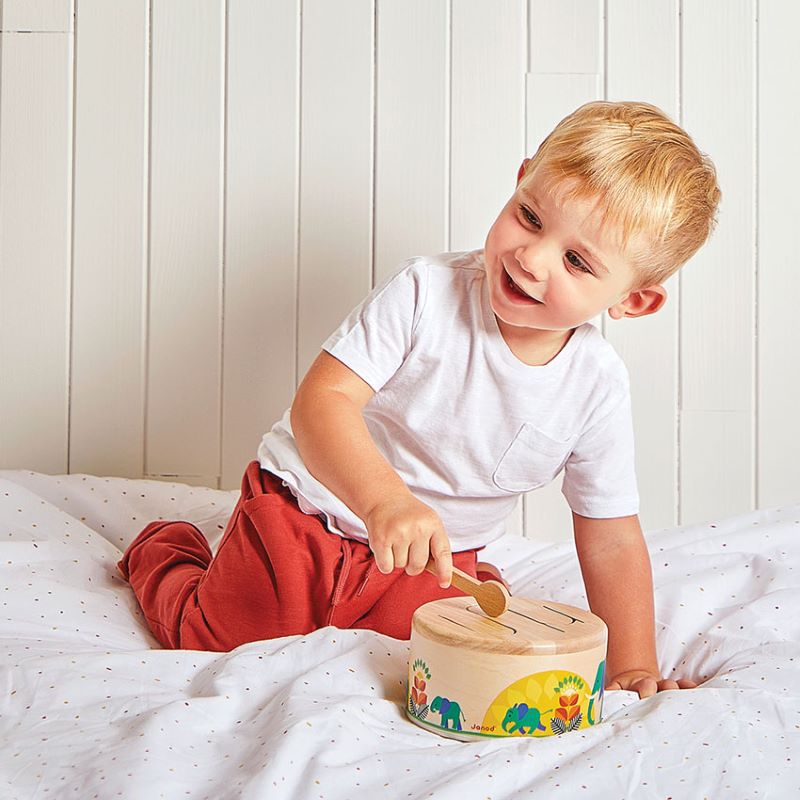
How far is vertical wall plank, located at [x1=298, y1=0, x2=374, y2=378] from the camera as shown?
1.50 meters

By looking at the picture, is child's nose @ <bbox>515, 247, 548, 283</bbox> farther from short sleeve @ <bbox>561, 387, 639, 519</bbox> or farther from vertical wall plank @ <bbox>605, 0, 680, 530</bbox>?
vertical wall plank @ <bbox>605, 0, 680, 530</bbox>

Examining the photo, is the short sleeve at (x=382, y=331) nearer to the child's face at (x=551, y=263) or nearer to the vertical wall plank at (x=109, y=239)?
the child's face at (x=551, y=263)

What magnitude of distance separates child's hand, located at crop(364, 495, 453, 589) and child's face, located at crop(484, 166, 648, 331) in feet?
0.87

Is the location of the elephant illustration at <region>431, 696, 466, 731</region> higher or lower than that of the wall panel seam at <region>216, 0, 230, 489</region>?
lower

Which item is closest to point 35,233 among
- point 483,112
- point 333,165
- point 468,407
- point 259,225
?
point 259,225

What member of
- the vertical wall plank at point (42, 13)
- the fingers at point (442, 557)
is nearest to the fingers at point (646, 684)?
the fingers at point (442, 557)

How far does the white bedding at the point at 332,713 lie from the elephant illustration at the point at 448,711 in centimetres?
2

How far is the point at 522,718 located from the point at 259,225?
0.95 m

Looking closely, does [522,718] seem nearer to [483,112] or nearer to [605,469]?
[605,469]

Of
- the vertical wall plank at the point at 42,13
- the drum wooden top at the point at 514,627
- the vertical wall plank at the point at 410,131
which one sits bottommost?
the drum wooden top at the point at 514,627

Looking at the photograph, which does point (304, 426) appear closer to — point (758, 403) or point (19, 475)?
point (19, 475)

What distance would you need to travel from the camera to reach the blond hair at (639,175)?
0.92 metres

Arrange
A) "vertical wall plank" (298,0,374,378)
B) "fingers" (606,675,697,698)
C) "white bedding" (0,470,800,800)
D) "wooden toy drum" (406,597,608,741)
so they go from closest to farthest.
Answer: "white bedding" (0,470,800,800) < "wooden toy drum" (406,597,608,741) < "fingers" (606,675,697,698) < "vertical wall plank" (298,0,374,378)

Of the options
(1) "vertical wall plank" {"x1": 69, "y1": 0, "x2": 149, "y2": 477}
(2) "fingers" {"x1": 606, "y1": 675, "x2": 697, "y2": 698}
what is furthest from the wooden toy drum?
(1) "vertical wall plank" {"x1": 69, "y1": 0, "x2": 149, "y2": 477}
